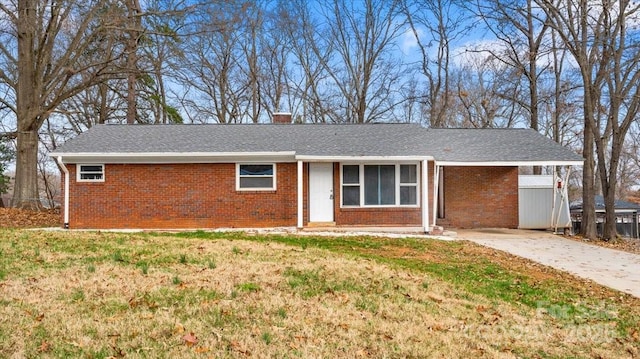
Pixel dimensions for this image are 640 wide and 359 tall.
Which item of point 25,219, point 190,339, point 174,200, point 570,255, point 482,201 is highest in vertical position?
point 174,200

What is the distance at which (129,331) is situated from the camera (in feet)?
14.6

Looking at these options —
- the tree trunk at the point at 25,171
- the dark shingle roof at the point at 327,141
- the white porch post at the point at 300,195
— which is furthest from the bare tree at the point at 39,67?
the white porch post at the point at 300,195

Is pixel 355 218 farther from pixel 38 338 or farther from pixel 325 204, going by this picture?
pixel 38 338

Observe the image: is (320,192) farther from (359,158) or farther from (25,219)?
(25,219)

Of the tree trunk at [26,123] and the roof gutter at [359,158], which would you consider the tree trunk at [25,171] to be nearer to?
the tree trunk at [26,123]

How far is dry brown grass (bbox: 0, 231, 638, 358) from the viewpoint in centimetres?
424

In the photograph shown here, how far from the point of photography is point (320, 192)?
15.4m

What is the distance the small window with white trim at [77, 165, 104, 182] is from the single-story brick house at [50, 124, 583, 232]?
0.03 metres

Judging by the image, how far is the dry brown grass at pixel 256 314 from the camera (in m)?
4.24

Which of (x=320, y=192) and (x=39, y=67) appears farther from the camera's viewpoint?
(x=39, y=67)

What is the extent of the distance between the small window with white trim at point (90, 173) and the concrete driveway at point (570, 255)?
35.8 feet

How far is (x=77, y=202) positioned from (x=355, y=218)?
8.42m

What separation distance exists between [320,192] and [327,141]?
1843 millimetres

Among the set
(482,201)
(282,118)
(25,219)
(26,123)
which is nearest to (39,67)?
(26,123)
